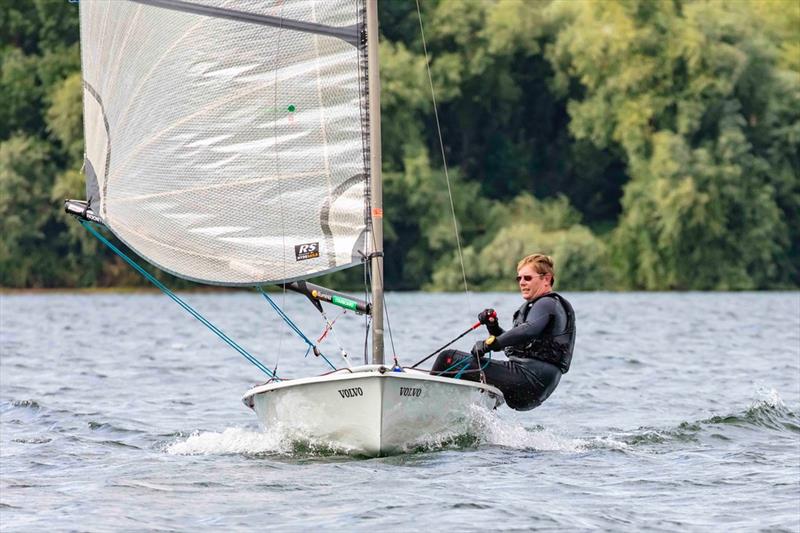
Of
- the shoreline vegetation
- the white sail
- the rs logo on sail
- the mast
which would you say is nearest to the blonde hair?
the mast

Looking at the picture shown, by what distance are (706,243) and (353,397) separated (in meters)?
37.2

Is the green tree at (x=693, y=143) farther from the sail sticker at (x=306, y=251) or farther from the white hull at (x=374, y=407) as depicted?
the white hull at (x=374, y=407)

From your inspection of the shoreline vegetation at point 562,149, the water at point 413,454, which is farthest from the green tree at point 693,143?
the water at point 413,454

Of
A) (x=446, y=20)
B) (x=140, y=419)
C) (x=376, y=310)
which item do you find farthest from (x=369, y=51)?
(x=446, y=20)

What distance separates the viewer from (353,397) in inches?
460

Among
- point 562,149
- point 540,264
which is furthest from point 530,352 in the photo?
point 562,149

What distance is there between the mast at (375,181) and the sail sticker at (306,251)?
0.47 meters

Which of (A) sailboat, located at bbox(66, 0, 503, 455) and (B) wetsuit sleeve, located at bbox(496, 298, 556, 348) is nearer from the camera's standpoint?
(A) sailboat, located at bbox(66, 0, 503, 455)

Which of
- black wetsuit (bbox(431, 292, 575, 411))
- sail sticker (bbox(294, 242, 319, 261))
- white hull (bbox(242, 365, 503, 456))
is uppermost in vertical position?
sail sticker (bbox(294, 242, 319, 261))

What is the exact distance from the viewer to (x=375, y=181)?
12.4 meters

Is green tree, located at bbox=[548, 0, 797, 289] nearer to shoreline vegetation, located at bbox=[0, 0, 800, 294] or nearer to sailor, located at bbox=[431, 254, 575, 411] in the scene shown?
shoreline vegetation, located at bbox=[0, 0, 800, 294]

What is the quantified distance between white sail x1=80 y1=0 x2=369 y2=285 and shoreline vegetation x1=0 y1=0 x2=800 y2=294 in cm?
3437

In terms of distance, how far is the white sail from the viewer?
12.5 meters

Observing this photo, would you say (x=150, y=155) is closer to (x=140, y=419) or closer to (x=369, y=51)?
(x=369, y=51)
